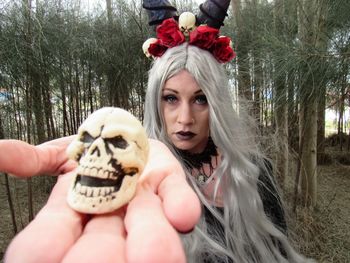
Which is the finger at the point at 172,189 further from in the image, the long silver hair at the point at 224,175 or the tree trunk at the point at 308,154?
the tree trunk at the point at 308,154

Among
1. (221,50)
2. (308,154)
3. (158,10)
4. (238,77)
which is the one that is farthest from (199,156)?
(308,154)

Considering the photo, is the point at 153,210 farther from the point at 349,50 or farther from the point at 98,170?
the point at 349,50

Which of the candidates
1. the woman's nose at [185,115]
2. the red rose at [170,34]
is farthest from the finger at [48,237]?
the red rose at [170,34]

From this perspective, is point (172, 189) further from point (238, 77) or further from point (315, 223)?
point (315, 223)

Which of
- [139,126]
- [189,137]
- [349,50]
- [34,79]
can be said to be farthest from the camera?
[34,79]

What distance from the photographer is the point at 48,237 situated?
278 millimetres

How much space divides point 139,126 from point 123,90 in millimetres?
2099

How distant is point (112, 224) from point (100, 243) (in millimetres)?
47

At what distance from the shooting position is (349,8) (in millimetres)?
1111

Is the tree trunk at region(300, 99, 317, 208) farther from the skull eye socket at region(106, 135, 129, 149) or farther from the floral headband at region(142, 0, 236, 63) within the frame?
the skull eye socket at region(106, 135, 129, 149)

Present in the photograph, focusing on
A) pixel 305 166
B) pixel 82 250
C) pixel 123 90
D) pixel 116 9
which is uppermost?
pixel 116 9

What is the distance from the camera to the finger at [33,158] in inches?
14.3

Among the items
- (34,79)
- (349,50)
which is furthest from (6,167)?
(34,79)

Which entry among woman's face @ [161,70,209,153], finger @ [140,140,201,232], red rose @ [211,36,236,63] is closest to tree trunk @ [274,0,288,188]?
red rose @ [211,36,236,63]
